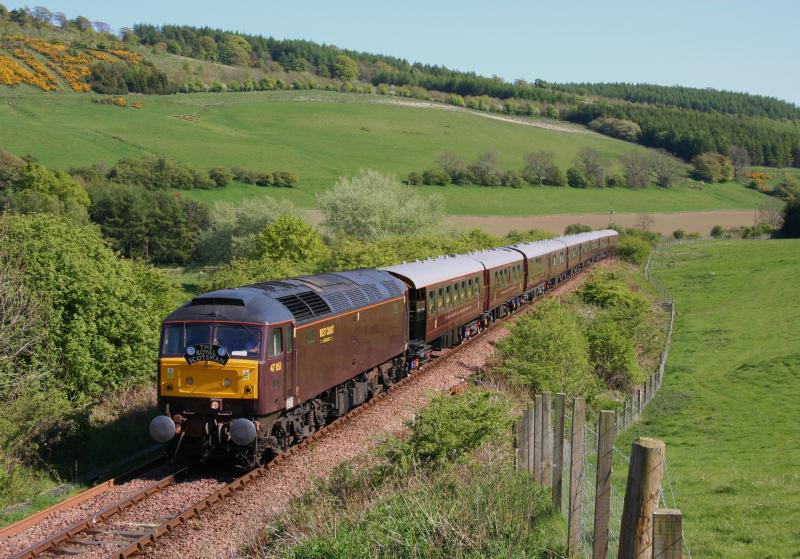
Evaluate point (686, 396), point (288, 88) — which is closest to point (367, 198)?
point (686, 396)

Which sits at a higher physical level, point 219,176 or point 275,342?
point 275,342

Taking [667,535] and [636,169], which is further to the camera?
[636,169]

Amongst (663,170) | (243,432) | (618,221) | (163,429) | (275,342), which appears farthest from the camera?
(663,170)

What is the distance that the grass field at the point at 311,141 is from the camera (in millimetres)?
108562

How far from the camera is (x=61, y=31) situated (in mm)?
191375

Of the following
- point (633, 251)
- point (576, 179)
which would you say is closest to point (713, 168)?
point (576, 179)

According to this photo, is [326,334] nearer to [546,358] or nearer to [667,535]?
[546,358]

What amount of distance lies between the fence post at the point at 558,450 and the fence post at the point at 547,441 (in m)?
0.53

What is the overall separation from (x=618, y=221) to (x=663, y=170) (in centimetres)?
3579

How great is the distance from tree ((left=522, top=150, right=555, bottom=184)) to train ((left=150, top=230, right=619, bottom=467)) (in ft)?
357

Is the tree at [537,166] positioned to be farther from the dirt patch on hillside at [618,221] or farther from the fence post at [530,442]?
the fence post at [530,442]

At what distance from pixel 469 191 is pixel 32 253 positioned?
97043mm

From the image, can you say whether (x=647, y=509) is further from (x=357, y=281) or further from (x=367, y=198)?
(x=367, y=198)

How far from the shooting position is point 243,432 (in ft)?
48.3
